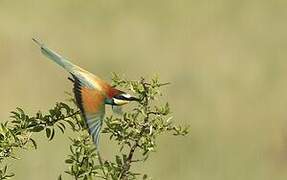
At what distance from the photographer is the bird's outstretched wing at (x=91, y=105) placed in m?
1.25

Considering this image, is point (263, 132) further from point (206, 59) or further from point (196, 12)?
point (196, 12)

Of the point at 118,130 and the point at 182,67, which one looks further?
the point at 182,67

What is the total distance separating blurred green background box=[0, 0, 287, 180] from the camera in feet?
12.0

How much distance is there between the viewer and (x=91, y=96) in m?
1.30

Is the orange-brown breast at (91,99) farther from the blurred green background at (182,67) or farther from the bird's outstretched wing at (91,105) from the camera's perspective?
the blurred green background at (182,67)

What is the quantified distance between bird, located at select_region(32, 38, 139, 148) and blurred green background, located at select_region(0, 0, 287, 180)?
210 cm

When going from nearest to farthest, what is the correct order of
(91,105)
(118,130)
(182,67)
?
(91,105) < (118,130) < (182,67)

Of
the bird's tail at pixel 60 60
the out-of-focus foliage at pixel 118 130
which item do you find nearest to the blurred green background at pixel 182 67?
the out-of-focus foliage at pixel 118 130

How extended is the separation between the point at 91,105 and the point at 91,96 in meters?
0.02

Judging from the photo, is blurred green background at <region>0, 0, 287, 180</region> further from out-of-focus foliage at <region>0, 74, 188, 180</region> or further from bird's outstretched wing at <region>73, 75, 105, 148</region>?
bird's outstretched wing at <region>73, 75, 105, 148</region>

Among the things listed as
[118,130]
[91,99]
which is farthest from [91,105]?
[118,130]

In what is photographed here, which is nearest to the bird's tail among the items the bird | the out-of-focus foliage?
the bird

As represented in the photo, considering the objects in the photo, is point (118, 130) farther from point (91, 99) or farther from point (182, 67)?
point (182, 67)

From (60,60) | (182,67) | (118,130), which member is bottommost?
(118,130)
